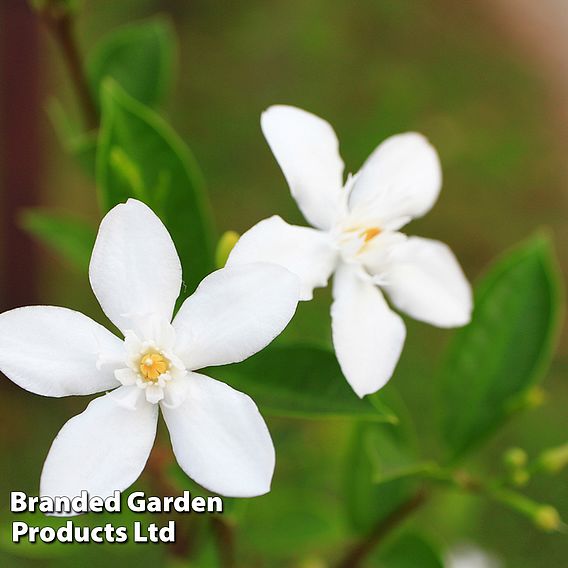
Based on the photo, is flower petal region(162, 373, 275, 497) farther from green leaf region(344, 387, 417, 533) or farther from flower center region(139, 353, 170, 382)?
green leaf region(344, 387, 417, 533)

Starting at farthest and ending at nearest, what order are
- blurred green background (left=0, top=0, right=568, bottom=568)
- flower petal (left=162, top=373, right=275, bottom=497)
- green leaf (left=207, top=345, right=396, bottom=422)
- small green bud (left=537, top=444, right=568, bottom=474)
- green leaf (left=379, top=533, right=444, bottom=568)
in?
blurred green background (left=0, top=0, right=568, bottom=568) → green leaf (left=379, top=533, right=444, bottom=568) → small green bud (left=537, top=444, right=568, bottom=474) → green leaf (left=207, top=345, right=396, bottom=422) → flower petal (left=162, top=373, right=275, bottom=497)

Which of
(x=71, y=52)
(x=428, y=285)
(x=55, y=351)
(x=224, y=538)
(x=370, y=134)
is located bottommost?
(x=224, y=538)

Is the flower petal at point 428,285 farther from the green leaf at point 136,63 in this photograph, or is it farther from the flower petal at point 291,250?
the green leaf at point 136,63

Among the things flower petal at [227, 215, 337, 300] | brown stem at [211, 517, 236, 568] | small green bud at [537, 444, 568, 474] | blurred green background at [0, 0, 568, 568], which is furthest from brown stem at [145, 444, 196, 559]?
blurred green background at [0, 0, 568, 568]

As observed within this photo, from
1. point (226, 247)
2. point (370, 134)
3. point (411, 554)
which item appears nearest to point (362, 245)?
point (226, 247)

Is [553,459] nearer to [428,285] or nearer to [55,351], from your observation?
[428,285]
